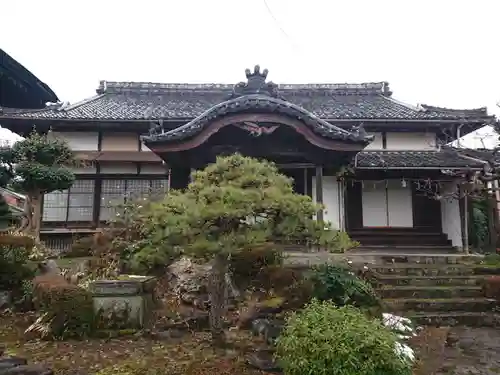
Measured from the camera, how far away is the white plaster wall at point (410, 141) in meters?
17.6

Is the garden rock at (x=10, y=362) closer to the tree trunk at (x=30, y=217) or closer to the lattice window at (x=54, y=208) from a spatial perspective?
the tree trunk at (x=30, y=217)

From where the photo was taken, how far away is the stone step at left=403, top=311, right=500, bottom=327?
30.3 feet

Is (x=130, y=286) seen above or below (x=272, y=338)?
above

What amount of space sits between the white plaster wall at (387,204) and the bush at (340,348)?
39.3 feet

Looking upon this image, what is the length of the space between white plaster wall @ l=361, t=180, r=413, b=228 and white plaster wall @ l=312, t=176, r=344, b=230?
1.38 meters

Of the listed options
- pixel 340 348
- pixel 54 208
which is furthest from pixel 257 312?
pixel 54 208

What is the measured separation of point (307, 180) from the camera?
1580 cm

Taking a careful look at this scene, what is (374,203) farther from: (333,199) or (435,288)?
(435,288)

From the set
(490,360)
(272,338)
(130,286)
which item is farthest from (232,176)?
(490,360)

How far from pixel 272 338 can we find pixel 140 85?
18086 millimetres

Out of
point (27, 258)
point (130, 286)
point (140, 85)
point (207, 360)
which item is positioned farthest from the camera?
point (140, 85)

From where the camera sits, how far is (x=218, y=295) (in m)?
6.96

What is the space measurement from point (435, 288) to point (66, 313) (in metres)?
8.77

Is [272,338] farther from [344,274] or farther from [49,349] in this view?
[49,349]
